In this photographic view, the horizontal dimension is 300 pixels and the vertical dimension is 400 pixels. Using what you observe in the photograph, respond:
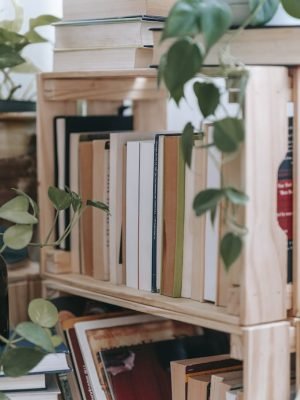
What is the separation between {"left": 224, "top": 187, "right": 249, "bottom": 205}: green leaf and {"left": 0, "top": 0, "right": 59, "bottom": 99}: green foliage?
23.5 inches

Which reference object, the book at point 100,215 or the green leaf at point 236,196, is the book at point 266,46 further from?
the book at point 100,215

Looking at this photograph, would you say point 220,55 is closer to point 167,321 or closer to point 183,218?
point 183,218

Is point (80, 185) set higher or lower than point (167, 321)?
higher

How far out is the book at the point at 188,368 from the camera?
144 centimetres

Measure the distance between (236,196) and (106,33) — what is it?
475 millimetres

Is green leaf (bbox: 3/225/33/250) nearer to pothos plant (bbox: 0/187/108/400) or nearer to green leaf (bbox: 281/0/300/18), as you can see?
pothos plant (bbox: 0/187/108/400)

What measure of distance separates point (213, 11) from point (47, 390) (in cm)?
70

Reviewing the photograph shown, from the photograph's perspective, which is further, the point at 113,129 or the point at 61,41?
the point at 113,129

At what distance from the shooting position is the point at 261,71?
1254 mm

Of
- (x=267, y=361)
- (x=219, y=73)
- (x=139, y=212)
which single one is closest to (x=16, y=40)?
(x=139, y=212)

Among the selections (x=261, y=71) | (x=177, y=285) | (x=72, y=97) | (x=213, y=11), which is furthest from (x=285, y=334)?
(x=72, y=97)

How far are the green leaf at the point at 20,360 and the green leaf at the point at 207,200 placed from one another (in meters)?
0.33

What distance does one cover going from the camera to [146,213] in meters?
1.49

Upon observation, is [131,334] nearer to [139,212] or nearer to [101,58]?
[139,212]
